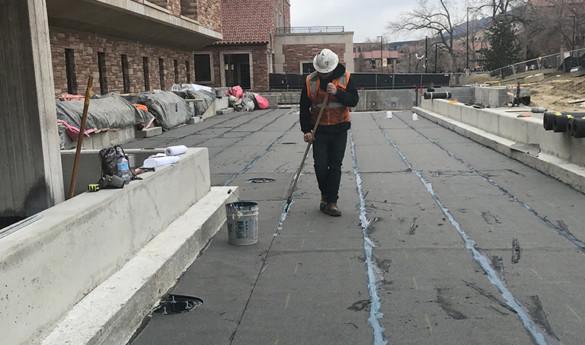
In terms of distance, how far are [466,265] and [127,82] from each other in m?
20.9

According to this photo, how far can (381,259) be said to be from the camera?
5.31 m

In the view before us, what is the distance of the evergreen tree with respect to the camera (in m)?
61.3

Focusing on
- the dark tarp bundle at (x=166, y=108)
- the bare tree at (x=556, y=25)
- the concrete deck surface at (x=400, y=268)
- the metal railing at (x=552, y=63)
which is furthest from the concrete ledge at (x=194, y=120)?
the bare tree at (x=556, y=25)

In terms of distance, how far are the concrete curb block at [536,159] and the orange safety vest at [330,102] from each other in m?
3.45

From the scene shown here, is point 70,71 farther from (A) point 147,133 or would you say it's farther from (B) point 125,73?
(A) point 147,133

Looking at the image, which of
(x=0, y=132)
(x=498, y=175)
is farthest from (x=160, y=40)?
(x=0, y=132)

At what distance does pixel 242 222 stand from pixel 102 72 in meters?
17.8

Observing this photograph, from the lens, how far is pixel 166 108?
1844 centimetres

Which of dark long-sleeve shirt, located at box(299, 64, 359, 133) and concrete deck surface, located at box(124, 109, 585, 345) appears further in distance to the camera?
dark long-sleeve shirt, located at box(299, 64, 359, 133)

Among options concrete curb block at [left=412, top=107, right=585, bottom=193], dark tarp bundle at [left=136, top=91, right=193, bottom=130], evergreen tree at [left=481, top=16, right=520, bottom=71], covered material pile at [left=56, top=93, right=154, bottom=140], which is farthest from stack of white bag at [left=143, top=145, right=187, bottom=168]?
evergreen tree at [left=481, top=16, right=520, bottom=71]

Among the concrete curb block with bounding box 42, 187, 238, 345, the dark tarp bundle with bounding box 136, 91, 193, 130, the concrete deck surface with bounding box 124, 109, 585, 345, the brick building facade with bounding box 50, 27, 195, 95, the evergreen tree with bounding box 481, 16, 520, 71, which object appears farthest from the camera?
the evergreen tree with bounding box 481, 16, 520, 71

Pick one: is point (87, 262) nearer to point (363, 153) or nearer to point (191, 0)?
point (363, 153)

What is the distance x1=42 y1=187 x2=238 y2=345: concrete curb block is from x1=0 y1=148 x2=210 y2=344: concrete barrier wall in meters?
0.08

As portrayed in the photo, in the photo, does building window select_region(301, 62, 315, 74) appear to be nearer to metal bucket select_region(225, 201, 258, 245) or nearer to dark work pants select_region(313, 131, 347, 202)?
dark work pants select_region(313, 131, 347, 202)
